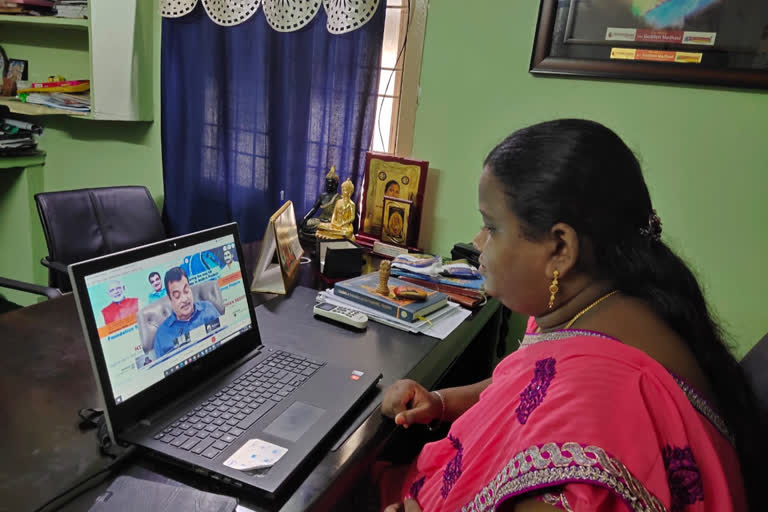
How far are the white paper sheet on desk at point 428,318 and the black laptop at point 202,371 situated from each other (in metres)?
0.26

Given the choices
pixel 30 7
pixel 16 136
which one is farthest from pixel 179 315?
pixel 16 136

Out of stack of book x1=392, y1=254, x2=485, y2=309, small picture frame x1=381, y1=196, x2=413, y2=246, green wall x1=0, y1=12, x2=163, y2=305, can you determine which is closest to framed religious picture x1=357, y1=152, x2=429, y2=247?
small picture frame x1=381, y1=196, x2=413, y2=246

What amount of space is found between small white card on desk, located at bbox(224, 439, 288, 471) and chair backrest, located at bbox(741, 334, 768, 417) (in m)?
0.69

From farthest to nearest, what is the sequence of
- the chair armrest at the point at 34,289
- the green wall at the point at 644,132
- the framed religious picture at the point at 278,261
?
1. the chair armrest at the point at 34,289
2. the green wall at the point at 644,132
3. the framed religious picture at the point at 278,261

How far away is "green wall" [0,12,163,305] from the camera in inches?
99.2

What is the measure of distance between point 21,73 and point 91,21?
0.86m

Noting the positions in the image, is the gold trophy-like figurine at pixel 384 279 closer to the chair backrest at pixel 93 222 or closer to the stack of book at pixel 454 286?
the stack of book at pixel 454 286

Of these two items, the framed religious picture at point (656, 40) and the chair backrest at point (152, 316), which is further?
the framed religious picture at point (656, 40)

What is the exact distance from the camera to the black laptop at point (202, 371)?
2.40ft

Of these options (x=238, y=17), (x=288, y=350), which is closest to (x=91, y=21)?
(x=238, y=17)

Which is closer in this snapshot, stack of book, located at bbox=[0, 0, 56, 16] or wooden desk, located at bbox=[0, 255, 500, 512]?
wooden desk, located at bbox=[0, 255, 500, 512]

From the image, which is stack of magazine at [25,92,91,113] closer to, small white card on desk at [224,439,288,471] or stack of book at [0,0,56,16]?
stack of book at [0,0,56,16]

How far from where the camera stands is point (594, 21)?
157cm

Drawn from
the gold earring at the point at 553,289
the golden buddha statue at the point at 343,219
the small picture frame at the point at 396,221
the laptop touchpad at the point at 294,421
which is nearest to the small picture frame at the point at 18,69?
the golden buddha statue at the point at 343,219
